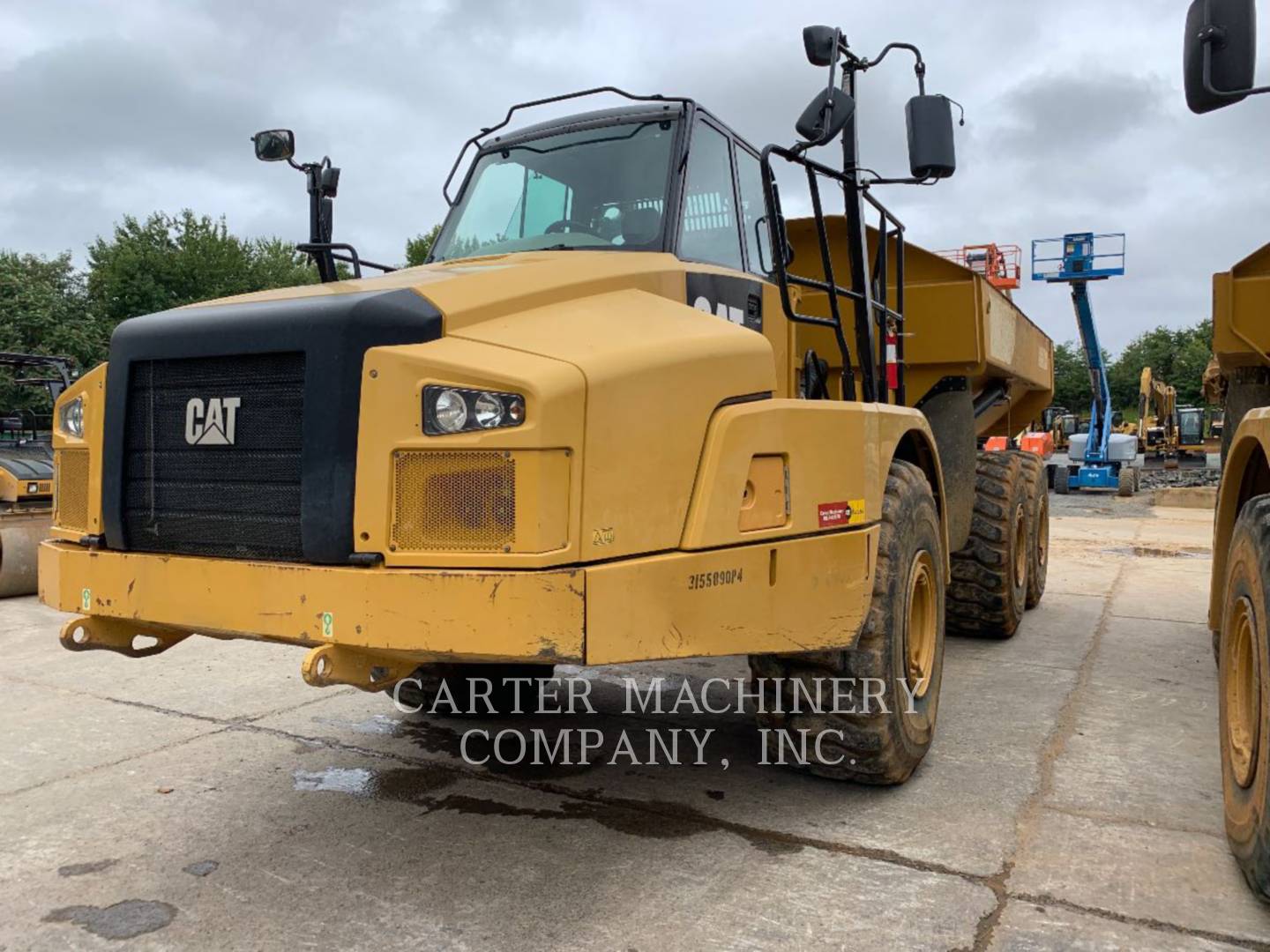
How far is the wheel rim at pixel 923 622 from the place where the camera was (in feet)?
14.1

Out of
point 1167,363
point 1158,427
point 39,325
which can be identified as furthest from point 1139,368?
point 39,325

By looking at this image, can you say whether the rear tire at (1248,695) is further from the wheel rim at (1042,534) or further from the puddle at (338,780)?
the wheel rim at (1042,534)

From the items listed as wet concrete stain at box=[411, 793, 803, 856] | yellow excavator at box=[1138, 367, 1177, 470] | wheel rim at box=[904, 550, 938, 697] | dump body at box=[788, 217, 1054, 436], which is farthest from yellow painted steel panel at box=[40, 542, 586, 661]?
yellow excavator at box=[1138, 367, 1177, 470]

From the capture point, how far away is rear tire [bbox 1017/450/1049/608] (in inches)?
304

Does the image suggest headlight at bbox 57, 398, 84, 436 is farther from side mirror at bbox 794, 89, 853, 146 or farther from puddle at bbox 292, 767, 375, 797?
side mirror at bbox 794, 89, 853, 146

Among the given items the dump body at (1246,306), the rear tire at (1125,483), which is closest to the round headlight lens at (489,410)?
the dump body at (1246,306)

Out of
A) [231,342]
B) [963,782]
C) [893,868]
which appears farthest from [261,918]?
[963,782]

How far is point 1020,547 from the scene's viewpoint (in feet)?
24.2

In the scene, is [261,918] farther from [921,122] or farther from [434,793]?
[921,122]

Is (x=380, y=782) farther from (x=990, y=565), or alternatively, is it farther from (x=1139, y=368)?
(x=1139, y=368)

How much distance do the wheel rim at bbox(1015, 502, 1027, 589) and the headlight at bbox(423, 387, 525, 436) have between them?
524 cm

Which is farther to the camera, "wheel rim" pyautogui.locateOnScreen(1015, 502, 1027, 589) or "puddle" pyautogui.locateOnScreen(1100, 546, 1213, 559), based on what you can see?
"puddle" pyautogui.locateOnScreen(1100, 546, 1213, 559)

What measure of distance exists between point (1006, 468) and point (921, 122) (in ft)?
12.7

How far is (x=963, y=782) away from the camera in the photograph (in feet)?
13.3
